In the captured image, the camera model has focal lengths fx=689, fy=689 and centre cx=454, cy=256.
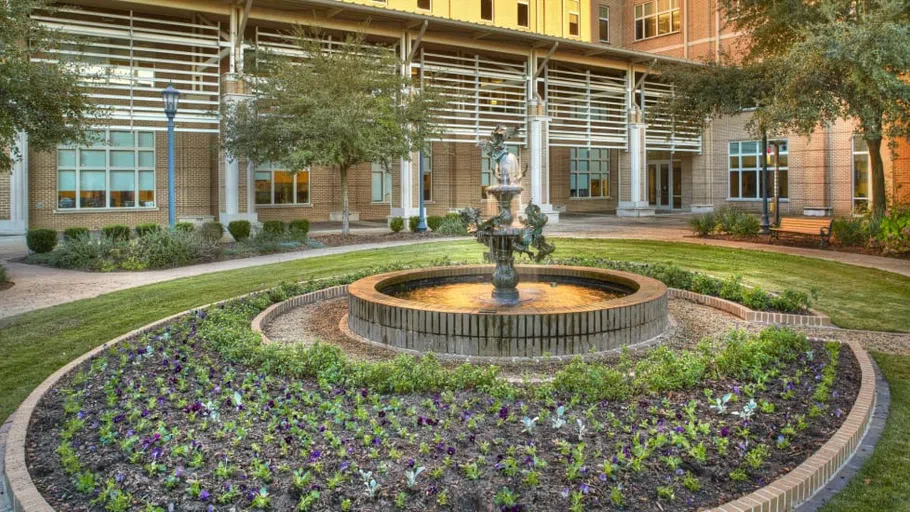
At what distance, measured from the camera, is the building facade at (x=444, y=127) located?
24125 mm

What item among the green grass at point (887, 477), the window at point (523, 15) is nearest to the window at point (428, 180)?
the window at point (523, 15)

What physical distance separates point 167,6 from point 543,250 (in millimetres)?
19417

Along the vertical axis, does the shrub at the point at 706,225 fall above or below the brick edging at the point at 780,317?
above

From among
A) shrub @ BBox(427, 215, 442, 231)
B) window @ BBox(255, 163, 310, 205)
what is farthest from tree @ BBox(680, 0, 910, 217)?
window @ BBox(255, 163, 310, 205)

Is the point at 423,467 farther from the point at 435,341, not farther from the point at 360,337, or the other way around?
the point at 360,337

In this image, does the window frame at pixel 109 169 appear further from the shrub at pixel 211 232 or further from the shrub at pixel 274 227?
the shrub at pixel 274 227

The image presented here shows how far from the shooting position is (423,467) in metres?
4.44

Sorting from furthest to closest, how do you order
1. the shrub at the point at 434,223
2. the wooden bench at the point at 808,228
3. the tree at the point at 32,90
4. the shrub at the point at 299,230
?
the shrub at the point at 434,223 < the shrub at the point at 299,230 < the wooden bench at the point at 808,228 < the tree at the point at 32,90

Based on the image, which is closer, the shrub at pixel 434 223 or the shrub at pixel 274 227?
the shrub at pixel 274 227

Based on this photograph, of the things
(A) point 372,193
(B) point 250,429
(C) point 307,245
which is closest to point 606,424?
(B) point 250,429

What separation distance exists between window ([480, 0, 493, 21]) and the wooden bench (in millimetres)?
20212

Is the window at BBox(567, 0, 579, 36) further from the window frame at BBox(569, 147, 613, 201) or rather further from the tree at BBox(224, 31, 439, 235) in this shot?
the tree at BBox(224, 31, 439, 235)

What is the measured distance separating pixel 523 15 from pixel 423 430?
3525 centimetres

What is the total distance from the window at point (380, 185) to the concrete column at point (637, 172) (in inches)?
481
